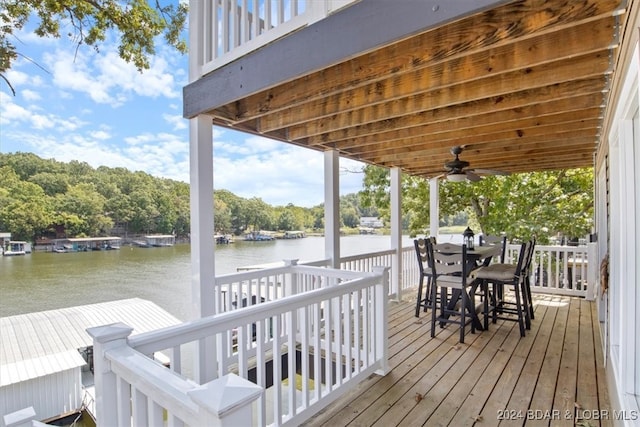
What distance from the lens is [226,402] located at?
810mm

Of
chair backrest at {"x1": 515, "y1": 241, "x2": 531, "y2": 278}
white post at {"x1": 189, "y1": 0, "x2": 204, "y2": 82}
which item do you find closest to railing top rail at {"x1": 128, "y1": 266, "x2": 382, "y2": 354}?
white post at {"x1": 189, "y1": 0, "x2": 204, "y2": 82}

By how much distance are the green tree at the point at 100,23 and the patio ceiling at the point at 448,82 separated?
2136 mm

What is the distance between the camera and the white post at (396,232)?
5.75m

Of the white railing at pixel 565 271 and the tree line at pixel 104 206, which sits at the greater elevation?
the tree line at pixel 104 206

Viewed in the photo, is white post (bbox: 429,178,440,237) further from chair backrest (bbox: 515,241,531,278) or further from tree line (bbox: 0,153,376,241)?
chair backrest (bbox: 515,241,531,278)

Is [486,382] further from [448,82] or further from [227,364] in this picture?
[448,82]

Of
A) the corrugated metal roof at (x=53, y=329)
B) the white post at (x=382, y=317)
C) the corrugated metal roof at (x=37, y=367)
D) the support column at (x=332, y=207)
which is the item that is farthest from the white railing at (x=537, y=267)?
the corrugated metal roof at (x=37, y=367)

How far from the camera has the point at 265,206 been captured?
11.1 meters

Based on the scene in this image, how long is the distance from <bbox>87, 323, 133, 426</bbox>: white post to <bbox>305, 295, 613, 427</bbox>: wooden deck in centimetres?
141

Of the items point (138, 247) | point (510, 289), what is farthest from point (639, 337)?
point (138, 247)


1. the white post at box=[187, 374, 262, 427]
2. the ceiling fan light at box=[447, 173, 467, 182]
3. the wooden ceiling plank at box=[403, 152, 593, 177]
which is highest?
the wooden ceiling plank at box=[403, 152, 593, 177]

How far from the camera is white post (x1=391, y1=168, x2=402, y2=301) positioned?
5.75 metres

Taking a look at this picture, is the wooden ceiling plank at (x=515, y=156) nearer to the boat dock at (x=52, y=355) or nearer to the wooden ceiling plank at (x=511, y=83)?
the wooden ceiling plank at (x=511, y=83)

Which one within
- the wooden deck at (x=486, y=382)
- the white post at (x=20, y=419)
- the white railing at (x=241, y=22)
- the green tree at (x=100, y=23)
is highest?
the green tree at (x=100, y=23)
